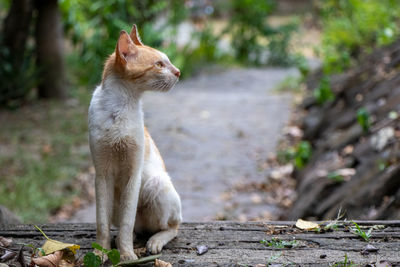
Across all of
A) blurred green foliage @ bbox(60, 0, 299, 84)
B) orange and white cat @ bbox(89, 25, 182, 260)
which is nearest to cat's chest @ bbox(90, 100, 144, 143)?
orange and white cat @ bbox(89, 25, 182, 260)

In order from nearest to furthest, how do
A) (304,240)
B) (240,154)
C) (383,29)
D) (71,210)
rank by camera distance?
(304,240)
(71,210)
(240,154)
(383,29)

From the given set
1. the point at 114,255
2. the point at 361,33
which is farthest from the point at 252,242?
the point at 361,33

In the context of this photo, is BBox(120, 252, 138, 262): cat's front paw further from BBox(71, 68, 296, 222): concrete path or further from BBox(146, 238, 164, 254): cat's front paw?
BBox(71, 68, 296, 222): concrete path

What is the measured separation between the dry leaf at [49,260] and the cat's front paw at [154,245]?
1.77 ft

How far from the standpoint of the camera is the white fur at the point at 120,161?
9.21 ft

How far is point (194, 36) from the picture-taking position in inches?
591

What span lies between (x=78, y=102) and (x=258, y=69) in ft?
20.8

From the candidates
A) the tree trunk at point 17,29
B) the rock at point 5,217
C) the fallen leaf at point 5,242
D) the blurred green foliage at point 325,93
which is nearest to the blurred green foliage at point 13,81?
the tree trunk at point 17,29

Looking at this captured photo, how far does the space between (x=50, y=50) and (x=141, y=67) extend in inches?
299

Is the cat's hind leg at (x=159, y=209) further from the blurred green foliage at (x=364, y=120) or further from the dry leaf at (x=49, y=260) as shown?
the blurred green foliage at (x=364, y=120)

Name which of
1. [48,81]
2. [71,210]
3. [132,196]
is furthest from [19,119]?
[132,196]

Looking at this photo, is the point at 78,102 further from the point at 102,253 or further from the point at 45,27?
the point at 102,253

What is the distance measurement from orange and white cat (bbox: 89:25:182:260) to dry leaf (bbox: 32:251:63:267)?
268mm

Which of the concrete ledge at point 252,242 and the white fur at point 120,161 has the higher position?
the white fur at point 120,161
